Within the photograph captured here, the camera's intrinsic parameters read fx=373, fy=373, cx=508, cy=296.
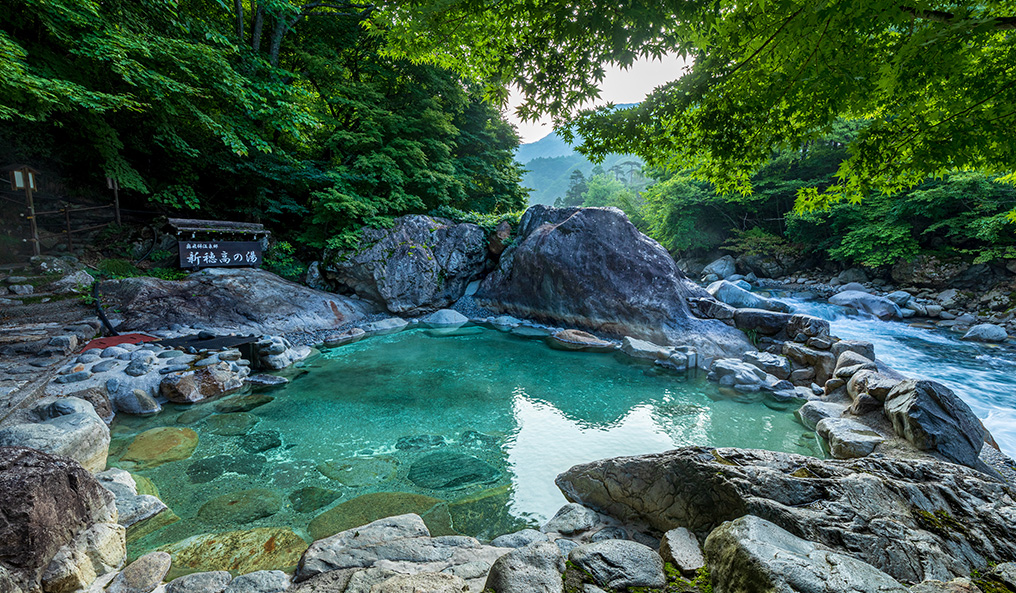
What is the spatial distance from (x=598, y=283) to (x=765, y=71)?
8.48 meters

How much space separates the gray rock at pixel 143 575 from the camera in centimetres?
254

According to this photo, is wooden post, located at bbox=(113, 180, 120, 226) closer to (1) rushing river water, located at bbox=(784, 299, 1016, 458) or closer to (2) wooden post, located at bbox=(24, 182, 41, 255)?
(2) wooden post, located at bbox=(24, 182, 41, 255)

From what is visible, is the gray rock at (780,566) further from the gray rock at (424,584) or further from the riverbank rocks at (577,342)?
the riverbank rocks at (577,342)

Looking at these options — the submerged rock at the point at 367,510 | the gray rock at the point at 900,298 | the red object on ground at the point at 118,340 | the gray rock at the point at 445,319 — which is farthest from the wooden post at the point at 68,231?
the gray rock at the point at 900,298

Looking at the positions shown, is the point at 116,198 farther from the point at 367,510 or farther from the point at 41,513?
the point at 367,510

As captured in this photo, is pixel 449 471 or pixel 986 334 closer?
pixel 449 471

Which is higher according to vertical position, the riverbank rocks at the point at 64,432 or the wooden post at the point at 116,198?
the wooden post at the point at 116,198

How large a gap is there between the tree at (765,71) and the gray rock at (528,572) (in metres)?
3.59

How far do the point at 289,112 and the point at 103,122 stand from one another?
16.7ft

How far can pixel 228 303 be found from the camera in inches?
384

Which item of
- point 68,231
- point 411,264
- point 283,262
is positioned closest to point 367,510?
point 411,264

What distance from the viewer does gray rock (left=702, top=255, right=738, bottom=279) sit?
75.4 feet

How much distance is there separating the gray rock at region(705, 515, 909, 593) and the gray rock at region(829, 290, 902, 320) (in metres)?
16.2

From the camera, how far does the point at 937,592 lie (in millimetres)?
1487
